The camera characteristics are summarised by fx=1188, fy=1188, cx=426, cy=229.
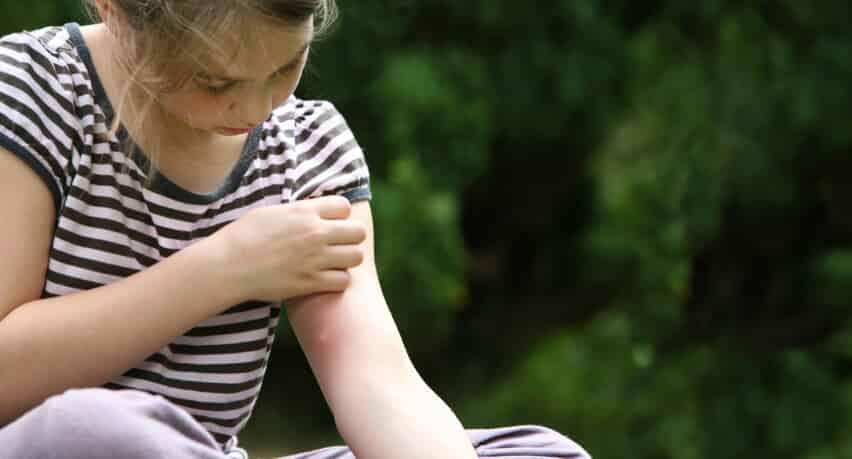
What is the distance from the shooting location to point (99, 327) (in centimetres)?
92

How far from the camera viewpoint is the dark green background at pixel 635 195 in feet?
9.35

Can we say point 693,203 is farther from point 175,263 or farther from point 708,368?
point 175,263

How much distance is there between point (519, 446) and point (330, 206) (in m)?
0.26

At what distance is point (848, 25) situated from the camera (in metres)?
2.85

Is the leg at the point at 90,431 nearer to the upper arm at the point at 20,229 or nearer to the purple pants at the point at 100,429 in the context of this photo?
the purple pants at the point at 100,429

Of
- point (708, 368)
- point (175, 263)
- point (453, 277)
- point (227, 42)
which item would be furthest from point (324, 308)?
point (708, 368)

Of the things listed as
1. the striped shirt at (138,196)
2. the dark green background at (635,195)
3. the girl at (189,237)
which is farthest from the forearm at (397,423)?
the dark green background at (635,195)

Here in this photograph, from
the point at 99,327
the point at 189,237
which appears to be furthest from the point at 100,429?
the point at 189,237

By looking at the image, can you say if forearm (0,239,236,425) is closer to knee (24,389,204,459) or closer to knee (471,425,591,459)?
knee (24,389,204,459)

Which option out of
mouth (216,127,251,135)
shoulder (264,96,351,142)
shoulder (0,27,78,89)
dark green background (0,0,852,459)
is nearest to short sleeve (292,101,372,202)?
shoulder (264,96,351,142)

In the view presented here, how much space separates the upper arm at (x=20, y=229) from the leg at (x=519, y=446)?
31 cm

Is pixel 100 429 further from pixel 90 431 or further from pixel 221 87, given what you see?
pixel 221 87

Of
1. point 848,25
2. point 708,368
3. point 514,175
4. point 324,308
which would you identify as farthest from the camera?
point 514,175

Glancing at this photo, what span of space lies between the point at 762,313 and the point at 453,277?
2.97 feet
